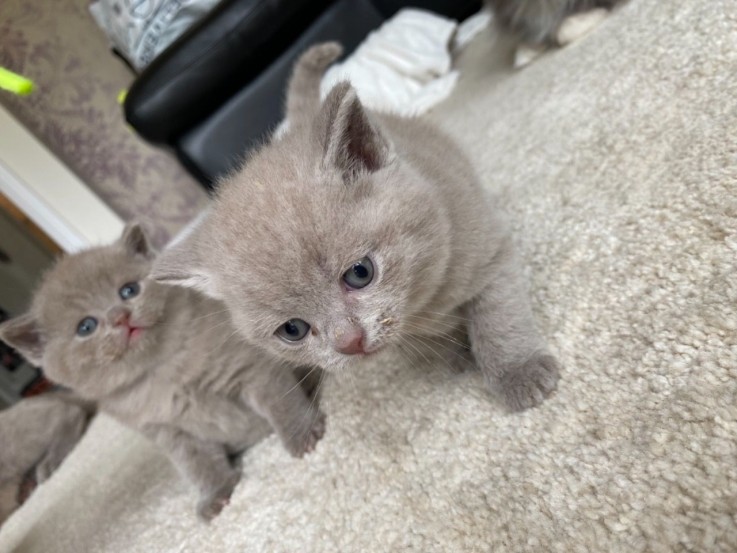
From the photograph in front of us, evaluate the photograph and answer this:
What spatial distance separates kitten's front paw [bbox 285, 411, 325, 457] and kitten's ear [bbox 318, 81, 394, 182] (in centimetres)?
52

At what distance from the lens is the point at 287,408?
3.37 feet

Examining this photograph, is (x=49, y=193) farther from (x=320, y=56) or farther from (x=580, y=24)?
(x=580, y=24)

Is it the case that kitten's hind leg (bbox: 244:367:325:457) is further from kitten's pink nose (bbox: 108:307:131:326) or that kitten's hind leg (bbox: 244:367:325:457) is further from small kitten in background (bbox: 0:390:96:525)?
small kitten in background (bbox: 0:390:96:525)

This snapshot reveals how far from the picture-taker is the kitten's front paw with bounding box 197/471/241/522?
39.4 inches

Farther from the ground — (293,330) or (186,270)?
(186,270)

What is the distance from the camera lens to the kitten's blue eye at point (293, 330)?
81 cm

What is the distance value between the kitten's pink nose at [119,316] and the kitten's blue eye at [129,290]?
0.19ft

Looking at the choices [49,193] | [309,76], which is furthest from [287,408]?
[49,193]

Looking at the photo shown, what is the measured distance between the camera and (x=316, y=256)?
28.5 inches

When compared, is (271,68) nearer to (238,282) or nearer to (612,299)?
(238,282)

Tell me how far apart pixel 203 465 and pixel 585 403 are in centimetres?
79

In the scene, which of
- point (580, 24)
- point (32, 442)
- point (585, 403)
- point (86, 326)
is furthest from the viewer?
point (32, 442)

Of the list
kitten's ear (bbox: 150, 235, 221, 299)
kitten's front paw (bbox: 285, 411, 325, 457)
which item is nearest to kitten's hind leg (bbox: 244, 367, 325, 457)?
kitten's front paw (bbox: 285, 411, 325, 457)

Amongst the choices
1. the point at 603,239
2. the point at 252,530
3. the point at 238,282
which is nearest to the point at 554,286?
the point at 603,239
